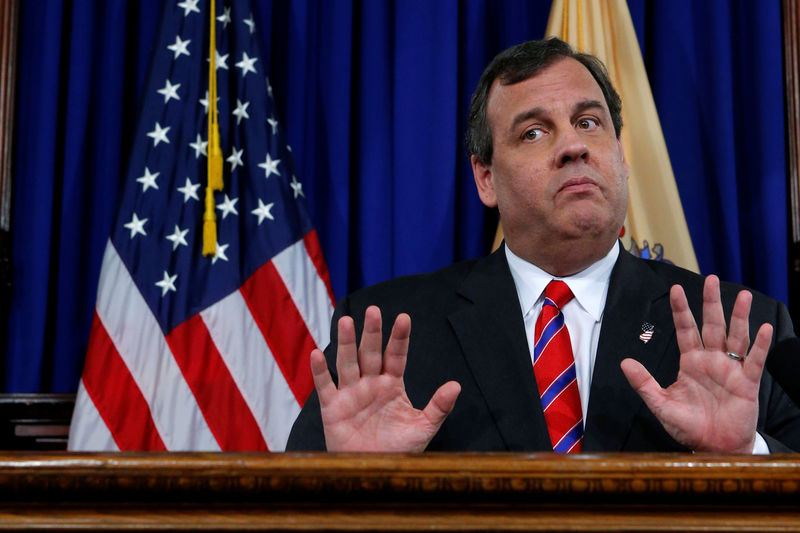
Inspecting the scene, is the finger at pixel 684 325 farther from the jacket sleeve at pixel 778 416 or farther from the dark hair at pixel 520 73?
the dark hair at pixel 520 73

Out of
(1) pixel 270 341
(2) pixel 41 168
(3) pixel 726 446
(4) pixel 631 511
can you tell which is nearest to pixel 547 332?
(3) pixel 726 446

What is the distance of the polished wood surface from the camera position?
0.66 metres

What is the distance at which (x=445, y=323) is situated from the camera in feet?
5.55

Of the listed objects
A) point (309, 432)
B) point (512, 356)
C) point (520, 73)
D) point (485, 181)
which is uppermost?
point (520, 73)

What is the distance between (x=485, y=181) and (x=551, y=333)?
1.91ft

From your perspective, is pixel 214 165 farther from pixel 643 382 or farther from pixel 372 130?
pixel 643 382

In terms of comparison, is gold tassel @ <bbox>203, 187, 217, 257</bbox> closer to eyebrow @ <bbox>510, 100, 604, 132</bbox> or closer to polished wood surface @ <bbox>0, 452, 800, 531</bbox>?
eyebrow @ <bbox>510, 100, 604, 132</bbox>

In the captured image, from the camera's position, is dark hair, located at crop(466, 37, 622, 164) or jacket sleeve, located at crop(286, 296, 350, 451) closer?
jacket sleeve, located at crop(286, 296, 350, 451)

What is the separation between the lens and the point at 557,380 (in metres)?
1.51

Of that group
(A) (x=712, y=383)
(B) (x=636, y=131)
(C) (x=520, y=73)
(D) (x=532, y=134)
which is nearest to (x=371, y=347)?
(A) (x=712, y=383)

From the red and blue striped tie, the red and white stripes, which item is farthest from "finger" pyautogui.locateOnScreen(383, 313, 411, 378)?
the red and white stripes

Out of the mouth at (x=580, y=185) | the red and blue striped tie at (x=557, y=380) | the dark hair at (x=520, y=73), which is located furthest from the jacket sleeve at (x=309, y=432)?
the dark hair at (x=520, y=73)

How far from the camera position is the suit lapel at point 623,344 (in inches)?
55.8

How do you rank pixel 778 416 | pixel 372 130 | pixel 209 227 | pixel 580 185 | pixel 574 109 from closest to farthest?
1. pixel 778 416
2. pixel 580 185
3. pixel 574 109
4. pixel 209 227
5. pixel 372 130
